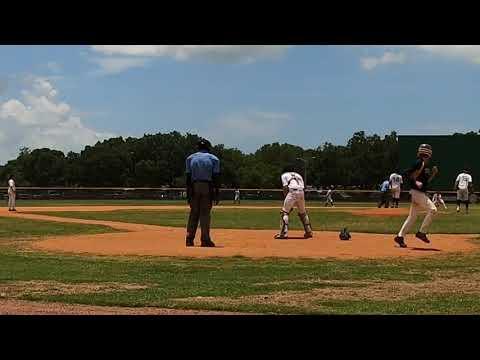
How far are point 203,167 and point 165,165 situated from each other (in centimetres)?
9031

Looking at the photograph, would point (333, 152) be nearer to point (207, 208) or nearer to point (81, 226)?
point (81, 226)

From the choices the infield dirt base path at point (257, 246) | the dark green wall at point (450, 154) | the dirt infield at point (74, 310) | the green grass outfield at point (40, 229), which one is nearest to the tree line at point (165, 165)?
the dark green wall at point (450, 154)

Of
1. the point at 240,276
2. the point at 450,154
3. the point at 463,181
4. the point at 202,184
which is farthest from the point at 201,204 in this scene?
the point at 450,154

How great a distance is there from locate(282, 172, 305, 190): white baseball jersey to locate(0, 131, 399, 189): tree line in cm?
8114

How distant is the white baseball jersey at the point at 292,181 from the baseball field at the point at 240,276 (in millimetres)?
1136

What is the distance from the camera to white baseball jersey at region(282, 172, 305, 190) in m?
15.2

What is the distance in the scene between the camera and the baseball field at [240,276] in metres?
6.95

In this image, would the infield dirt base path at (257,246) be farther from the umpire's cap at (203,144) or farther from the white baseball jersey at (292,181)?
the umpire's cap at (203,144)

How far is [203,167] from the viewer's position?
12922mm

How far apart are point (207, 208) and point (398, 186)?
2088 cm

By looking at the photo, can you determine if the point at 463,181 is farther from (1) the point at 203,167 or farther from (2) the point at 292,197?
(1) the point at 203,167

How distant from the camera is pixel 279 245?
1363cm

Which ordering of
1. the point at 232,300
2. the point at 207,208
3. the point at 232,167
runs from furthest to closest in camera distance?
the point at 232,167, the point at 207,208, the point at 232,300
